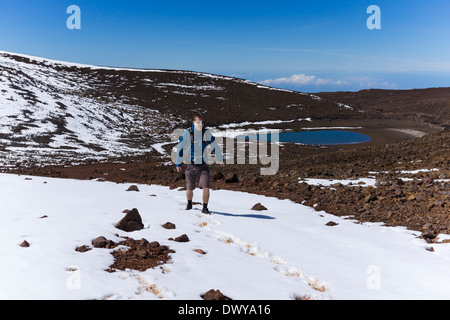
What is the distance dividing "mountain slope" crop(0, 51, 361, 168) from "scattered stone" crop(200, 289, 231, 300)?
2515cm

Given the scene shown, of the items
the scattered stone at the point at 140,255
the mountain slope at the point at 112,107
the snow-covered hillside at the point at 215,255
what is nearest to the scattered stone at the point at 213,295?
the snow-covered hillside at the point at 215,255

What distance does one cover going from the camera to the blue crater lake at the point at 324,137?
1779 inches

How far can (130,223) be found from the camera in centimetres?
782

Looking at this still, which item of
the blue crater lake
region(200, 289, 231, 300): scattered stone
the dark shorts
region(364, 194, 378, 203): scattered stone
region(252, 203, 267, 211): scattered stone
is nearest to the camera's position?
region(200, 289, 231, 300): scattered stone

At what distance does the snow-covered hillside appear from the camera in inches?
196

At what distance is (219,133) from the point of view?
48562 millimetres

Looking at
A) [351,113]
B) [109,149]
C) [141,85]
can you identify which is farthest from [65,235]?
[141,85]

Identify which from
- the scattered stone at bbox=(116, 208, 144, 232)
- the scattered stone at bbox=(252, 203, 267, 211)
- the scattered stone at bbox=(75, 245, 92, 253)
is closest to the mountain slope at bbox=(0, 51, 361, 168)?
the scattered stone at bbox=(252, 203, 267, 211)

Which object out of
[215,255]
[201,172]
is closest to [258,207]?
[201,172]

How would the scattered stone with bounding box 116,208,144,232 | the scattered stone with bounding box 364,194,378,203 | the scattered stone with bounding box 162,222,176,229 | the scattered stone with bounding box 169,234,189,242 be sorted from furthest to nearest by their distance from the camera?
the scattered stone with bounding box 364,194,378,203
the scattered stone with bounding box 162,222,176,229
the scattered stone with bounding box 116,208,144,232
the scattered stone with bounding box 169,234,189,242

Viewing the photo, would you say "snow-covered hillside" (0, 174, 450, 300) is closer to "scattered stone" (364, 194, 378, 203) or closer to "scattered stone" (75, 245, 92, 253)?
"scattered stone" (75, 245, 92, 253)

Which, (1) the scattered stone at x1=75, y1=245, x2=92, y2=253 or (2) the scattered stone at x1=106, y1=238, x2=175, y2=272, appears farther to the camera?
(1) the scattered stone at x1=75, y1=245, x2=92, y2=253
